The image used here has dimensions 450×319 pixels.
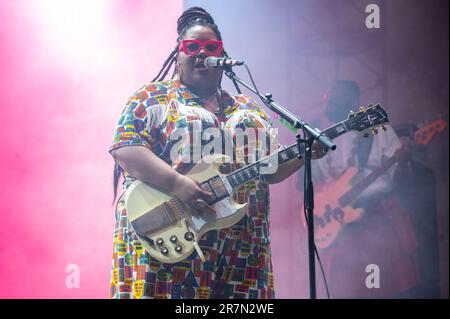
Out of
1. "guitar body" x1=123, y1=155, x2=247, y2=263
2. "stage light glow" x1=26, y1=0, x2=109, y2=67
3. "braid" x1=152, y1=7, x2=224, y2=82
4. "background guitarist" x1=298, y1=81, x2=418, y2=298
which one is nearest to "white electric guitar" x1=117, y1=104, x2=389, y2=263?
"guitar body" x1=123, y1=155, x2=247, y2=263

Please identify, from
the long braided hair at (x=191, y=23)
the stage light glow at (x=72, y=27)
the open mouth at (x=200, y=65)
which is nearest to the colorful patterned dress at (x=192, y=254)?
the open mouth at (x=200, y=65)

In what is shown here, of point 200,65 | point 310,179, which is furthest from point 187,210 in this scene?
point 200,65

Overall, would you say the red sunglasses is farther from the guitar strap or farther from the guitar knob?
the guitar strap

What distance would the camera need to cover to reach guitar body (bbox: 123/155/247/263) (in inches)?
98.0

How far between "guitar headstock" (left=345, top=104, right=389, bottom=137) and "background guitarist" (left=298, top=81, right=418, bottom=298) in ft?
3.22

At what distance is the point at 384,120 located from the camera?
2.69 metres

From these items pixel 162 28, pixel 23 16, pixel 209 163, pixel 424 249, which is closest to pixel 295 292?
pixel 424 249

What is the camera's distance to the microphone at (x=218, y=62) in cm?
244

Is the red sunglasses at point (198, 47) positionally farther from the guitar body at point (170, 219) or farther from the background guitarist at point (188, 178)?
the guitar body at point (170, 219)

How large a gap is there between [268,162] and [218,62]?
51 centimetres

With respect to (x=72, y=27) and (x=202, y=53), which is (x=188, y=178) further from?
(x=72, y=27)

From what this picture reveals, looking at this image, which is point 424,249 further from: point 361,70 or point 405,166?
point 361,70

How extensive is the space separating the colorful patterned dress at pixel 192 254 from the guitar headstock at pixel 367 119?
0.43 m

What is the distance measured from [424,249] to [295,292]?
84 cm
